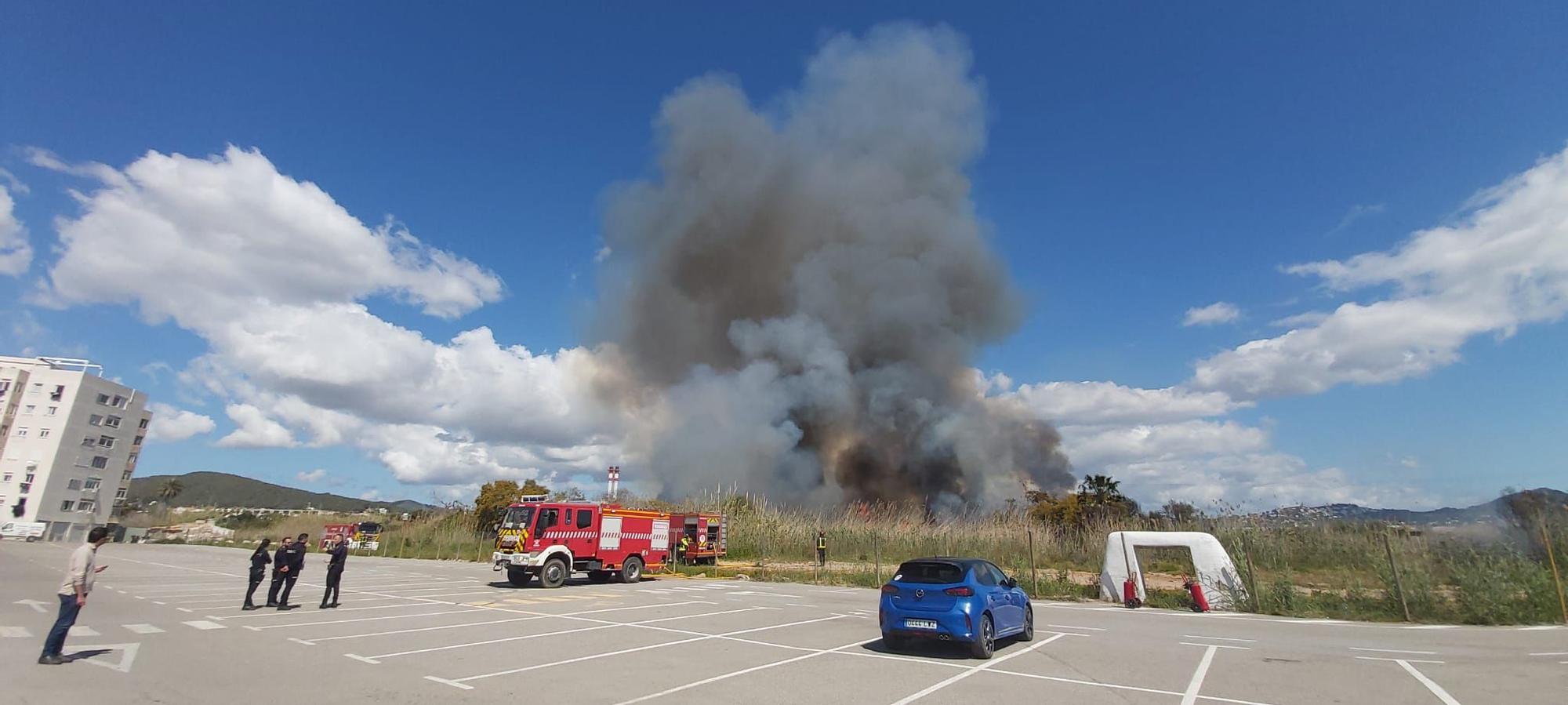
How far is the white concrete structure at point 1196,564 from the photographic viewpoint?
15680 millimetres

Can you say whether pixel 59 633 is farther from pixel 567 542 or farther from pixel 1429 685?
pixel 1429 685

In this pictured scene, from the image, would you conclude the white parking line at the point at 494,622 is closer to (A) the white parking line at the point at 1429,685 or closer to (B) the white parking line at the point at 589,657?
(B) the white parking line at the point at 589,657

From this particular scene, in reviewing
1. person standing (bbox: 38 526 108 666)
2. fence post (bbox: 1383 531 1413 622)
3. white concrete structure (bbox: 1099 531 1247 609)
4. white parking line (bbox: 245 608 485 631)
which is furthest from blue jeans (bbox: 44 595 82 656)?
fence post (bbox: 1383 531 1413 622)

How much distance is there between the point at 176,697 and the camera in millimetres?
6125

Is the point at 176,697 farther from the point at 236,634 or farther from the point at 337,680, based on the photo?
the point at 236,634

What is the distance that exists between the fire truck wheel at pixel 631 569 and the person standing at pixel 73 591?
13.9 metres

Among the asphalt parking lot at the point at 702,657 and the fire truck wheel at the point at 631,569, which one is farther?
the fire truck wheel at the point at 631,569

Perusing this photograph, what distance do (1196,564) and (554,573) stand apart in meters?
15.8

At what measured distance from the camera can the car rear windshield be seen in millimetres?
8891

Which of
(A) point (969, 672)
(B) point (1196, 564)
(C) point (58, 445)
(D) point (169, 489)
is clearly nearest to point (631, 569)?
(B) point (1196, 564)

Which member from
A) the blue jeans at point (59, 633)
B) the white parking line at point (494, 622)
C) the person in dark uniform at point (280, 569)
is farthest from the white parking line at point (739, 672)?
the person in dark uniform at point (280, 569)

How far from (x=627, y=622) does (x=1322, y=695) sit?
9.35 meters

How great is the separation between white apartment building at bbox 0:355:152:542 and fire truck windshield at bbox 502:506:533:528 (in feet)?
203

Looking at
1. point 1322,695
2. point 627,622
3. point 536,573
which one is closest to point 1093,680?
point 1322,695
